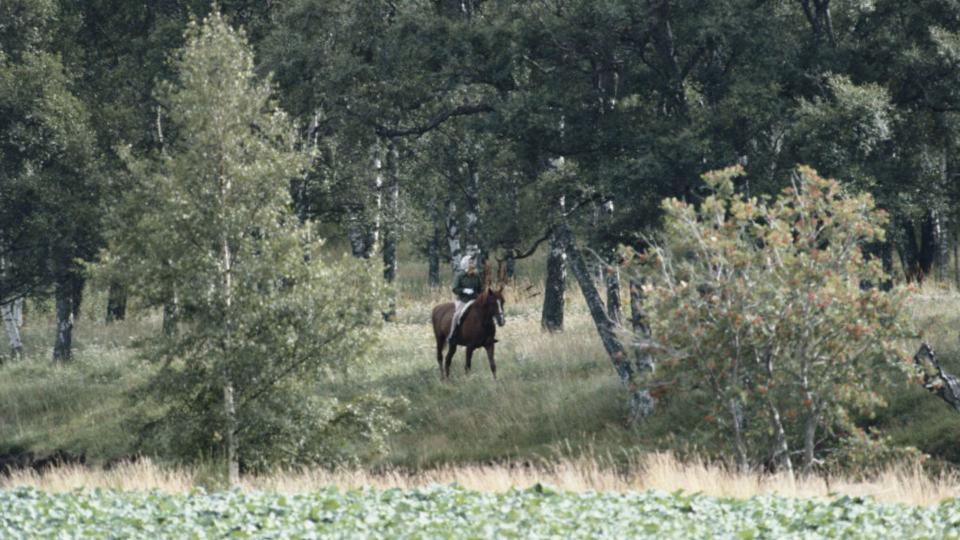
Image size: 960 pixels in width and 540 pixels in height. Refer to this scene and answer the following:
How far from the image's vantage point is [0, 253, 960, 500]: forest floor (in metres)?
24.8

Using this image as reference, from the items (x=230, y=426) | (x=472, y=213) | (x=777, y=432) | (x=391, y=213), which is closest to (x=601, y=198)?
(x=230, y=426)

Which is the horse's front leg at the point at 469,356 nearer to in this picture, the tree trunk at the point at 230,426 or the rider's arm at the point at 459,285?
the rider's arm at the point at 459,285

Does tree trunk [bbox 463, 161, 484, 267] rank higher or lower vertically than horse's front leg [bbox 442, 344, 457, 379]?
higher

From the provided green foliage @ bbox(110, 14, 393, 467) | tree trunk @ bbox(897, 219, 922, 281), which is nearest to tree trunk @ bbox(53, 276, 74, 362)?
green foliage @ bbox(110, 14, 393, 467)

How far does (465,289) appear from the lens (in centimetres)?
3422

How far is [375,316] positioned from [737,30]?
9.60 m

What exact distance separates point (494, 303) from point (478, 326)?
104 cm

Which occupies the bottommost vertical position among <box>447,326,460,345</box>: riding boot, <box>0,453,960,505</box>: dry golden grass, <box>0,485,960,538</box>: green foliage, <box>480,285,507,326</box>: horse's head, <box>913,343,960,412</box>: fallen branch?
<box>0,453,960,505</box>: dry golden grass

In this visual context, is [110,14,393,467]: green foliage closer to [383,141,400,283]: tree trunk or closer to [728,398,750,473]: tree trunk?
[728,398,750,473]: tree trunk

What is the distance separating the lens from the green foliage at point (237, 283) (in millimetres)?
25094

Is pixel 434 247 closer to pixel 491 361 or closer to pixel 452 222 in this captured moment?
pixel 452 222

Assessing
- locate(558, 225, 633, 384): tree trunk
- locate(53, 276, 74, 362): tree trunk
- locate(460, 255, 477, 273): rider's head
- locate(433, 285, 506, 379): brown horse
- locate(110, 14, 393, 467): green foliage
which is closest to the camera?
locate(110, 14, 393, 467): green foliage

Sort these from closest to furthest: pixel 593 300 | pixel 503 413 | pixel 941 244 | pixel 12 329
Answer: pixel 593 300, pixel 503 413, pixel 12 329, pixel 941 244

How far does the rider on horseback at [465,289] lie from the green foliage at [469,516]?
1638 cm
